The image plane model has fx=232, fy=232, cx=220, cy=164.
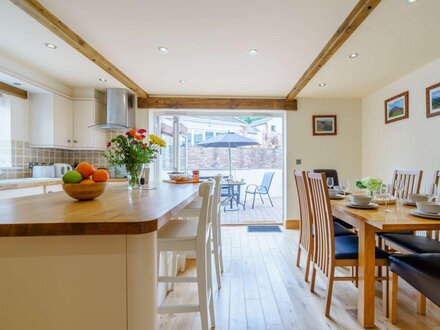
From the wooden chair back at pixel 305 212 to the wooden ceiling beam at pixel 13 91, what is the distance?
3.72 m

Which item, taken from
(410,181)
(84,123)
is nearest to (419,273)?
(410,181)

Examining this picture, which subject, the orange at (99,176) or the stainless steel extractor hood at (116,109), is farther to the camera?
the stainless steel extractor hood at (116,109)

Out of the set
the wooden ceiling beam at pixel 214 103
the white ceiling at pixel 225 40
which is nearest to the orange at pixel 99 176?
the white ceiling at pixel 225 40

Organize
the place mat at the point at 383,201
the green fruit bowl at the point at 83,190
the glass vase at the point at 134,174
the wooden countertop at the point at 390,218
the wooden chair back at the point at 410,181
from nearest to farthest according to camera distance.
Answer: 1. the green fruit bowl at the point at 83,190
2. the wooden countertop at the point at 390,218
3. the glass vase at the point at 134,174
4. the place mat at the point at 383,201
5. the wooden chair back at the point at 410,181

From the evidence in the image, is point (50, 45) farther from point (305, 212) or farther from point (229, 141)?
point (229, 141)

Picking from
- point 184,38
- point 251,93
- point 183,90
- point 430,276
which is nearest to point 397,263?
point 430,276

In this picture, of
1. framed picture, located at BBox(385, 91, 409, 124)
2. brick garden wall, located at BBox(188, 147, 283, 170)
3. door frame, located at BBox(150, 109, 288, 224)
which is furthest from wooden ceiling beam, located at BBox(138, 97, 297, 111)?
brick garden wall, located at BBox(188, 147, 283, 170)

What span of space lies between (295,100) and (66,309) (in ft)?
13.4

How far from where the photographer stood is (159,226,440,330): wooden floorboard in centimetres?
160

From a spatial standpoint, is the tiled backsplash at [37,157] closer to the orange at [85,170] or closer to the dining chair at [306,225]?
the orange at [85,170]

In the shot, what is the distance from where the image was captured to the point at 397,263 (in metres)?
1.45

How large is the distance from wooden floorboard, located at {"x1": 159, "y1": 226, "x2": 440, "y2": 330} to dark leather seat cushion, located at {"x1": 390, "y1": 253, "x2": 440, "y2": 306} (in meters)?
0.47

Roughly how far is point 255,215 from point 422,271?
3.74 meters

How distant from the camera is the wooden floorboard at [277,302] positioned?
1.60 metres
